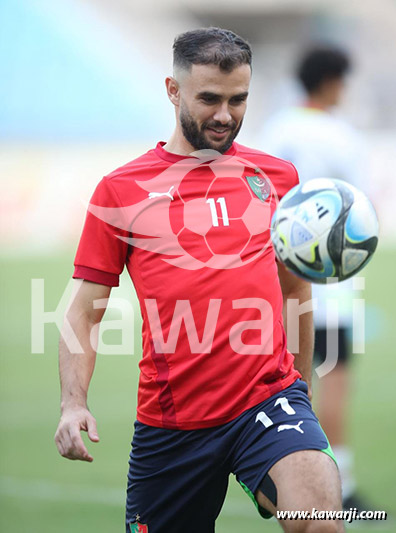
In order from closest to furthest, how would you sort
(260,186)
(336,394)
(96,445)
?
1. (260,186)
2. (336,394)
3. (96,445)

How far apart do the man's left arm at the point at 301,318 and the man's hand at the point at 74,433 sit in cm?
107

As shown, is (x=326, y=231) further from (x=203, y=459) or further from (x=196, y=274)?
(x=203, y=459)

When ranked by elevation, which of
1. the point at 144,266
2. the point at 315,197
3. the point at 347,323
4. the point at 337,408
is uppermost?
the point at 315,197

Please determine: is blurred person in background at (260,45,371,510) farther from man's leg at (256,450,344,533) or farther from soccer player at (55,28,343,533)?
man's leg at (256,450,344,533)

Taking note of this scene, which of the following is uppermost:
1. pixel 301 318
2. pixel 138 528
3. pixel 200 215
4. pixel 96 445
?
pixel 200 215

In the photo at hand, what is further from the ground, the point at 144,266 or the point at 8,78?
the point at 8,78

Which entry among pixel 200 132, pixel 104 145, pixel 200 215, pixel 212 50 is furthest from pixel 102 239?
pixel 104 145

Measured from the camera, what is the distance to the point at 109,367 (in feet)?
34.3

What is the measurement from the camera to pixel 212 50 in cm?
374

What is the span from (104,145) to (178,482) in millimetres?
20695

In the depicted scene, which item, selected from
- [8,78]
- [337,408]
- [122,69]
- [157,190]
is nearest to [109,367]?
[337,408]

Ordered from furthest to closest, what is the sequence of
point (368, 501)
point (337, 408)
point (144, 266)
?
1. point (337, 408)
2. point (368, 501)
3. point (144, 266)

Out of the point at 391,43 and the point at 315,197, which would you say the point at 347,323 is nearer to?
the point at 315,197

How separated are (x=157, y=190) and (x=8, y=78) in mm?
27651
